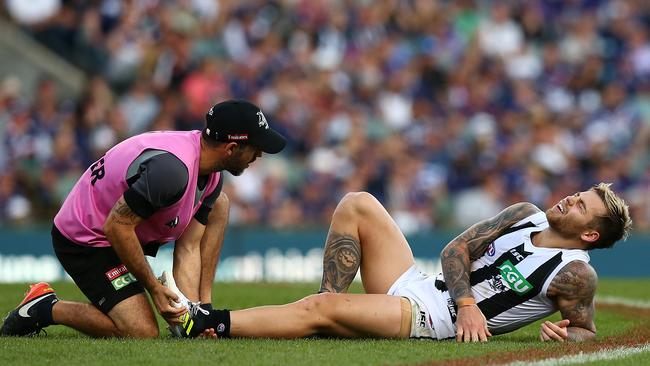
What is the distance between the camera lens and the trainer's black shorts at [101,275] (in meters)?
7.48

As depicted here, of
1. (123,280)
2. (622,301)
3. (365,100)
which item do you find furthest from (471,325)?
(365,100)

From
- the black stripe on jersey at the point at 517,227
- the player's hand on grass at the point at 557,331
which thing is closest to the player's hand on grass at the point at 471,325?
the player's hand on grass at the point at 557,331

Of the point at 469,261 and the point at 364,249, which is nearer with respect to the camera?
the point at 469,261

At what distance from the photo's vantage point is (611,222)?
730 cm

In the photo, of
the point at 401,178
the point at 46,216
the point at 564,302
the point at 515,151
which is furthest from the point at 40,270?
the point at 564,302

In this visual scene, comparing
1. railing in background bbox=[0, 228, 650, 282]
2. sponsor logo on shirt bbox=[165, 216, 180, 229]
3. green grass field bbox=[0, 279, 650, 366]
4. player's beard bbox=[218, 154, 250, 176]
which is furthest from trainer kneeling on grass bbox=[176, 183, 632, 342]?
railing in background bbox=[0, 228, 650, 282]

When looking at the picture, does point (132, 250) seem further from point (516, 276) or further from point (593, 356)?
point (593, 356)

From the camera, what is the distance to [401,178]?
16.8m

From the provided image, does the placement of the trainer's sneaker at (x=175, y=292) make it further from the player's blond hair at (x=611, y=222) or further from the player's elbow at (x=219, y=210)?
the player's blond hair at (x=611, y=222)

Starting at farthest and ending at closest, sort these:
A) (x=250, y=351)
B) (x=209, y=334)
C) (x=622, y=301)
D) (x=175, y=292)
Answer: (x=622, y=301) < (x=209, y=334) < (x=175, y=292) < (x=250, y=351)

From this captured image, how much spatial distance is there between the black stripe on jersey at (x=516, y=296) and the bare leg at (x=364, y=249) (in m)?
0.68

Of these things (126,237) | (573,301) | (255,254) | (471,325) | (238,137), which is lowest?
(471,325)

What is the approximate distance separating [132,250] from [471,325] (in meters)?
2.13

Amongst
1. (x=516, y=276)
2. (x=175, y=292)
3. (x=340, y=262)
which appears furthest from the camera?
(x=340, y=262)
